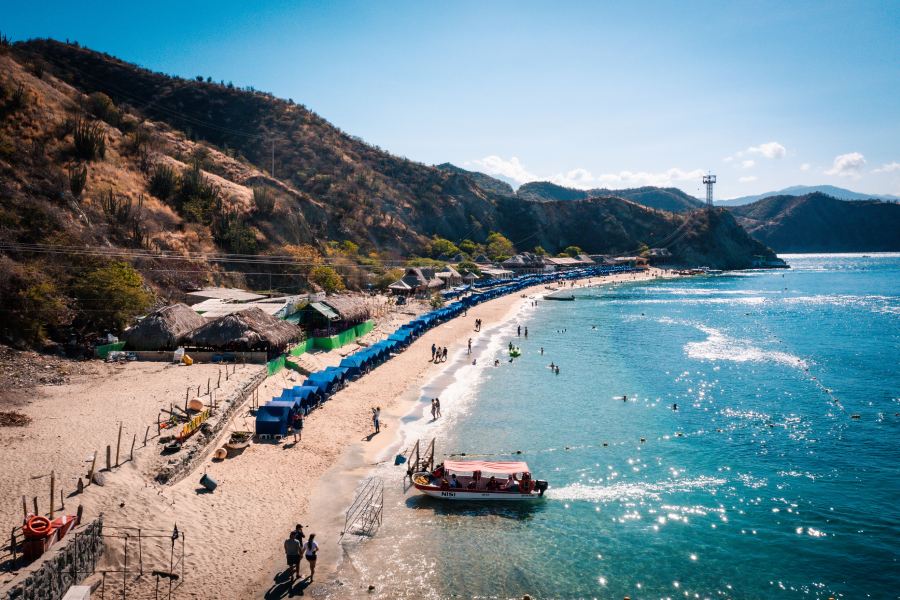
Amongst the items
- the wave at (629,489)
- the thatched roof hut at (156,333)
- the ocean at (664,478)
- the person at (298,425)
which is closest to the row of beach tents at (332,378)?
the person at (298,425)

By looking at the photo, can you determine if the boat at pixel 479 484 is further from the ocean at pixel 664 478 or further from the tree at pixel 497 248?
the tree at pixel 497 248

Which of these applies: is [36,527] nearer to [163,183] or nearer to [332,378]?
[332,378]

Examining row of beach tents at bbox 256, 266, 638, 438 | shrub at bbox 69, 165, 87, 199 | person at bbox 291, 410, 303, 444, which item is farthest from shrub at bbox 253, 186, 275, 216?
person at bbox 291, 410, 303, 444

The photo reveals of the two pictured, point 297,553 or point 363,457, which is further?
point 363,457

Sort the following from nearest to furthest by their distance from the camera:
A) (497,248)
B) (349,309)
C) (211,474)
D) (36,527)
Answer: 1. (36,527)
2. (211,474)
3. (349,309)
4. (497,248)

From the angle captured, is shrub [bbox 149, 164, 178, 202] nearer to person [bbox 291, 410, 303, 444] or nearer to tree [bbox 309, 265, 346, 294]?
tree [bbox 309, 265, 346, 294]

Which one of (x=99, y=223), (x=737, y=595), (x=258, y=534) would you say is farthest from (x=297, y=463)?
(x=99, y=223)

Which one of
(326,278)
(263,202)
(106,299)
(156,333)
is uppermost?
(263,202)

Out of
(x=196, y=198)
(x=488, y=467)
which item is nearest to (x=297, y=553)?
(x=488, y=467)
